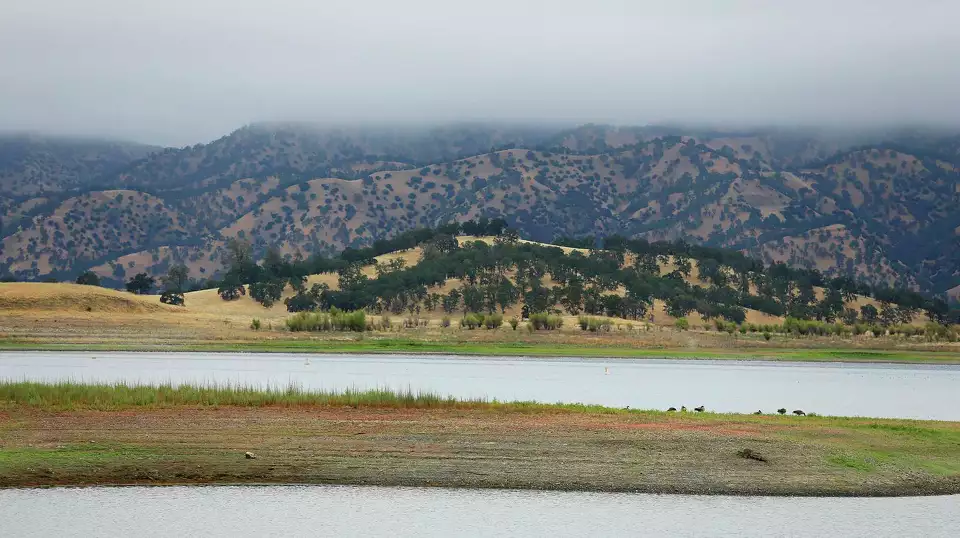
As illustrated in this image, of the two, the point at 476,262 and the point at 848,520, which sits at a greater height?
the point at 476,262

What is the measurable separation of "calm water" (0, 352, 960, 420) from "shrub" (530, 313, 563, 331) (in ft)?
65.7

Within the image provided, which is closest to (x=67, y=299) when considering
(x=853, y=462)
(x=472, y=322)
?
(x=472, y=322)

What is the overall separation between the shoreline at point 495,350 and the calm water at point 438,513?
164ft

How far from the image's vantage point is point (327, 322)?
92.4 meters

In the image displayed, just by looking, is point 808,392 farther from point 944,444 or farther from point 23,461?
point 23,461

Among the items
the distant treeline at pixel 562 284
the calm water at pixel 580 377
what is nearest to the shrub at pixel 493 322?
the distant treeline at pixel 562 284

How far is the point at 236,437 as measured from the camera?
94.4ft

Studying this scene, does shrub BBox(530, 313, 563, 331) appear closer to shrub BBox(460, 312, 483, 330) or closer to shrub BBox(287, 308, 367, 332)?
shrub BBox(460, 312, 483, 330)

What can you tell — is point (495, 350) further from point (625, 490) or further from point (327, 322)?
point (625, 490)

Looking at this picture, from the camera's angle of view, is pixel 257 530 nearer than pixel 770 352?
Yes

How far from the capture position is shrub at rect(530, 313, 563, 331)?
95812mm

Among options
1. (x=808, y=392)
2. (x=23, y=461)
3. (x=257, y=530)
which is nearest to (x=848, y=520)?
(x=257, y=530)

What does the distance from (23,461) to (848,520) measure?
1756cm

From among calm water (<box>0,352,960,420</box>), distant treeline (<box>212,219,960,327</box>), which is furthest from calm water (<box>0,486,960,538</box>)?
distant treeline (<box>212,219,960,327</box>)
